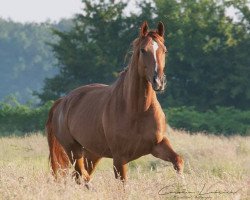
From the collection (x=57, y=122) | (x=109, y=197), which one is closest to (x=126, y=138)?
(x=109, y=197)

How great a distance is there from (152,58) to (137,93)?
712mm

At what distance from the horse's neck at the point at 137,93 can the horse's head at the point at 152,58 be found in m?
0.12

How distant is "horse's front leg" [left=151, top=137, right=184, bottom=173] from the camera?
8664mm

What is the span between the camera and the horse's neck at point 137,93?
8.94 metres

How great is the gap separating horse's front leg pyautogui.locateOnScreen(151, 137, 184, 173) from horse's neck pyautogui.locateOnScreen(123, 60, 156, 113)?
18.1 inches

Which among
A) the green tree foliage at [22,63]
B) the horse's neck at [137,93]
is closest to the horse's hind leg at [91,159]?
the horse's neck at [137,93]

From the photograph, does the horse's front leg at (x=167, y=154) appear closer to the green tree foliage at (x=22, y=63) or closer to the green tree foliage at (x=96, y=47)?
the green tree foliage at (x=96, y=47)

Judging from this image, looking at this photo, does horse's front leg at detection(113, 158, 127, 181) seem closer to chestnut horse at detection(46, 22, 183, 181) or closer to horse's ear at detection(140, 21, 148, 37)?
chestnut horse at detection(46, 22, 183, 181)

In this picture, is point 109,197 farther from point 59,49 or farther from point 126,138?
point 59,49

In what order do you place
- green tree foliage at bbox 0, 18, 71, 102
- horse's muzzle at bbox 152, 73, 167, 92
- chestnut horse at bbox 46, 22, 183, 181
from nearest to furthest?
horse's muzzle at bbox 152, 73, 167, 92 < chestnut horse at bbox 46, 22, 183, 181 < green tree foliage at bbox 0, 18, 71, 102

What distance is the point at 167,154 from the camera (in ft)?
28.7

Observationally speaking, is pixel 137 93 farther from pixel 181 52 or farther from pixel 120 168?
pixel 181 52

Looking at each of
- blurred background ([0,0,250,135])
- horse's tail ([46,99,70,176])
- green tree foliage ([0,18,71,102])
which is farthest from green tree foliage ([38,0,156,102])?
green tree foliage ([0,18,71,102])

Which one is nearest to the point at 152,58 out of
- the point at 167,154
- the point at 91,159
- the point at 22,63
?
the point at 167,154
